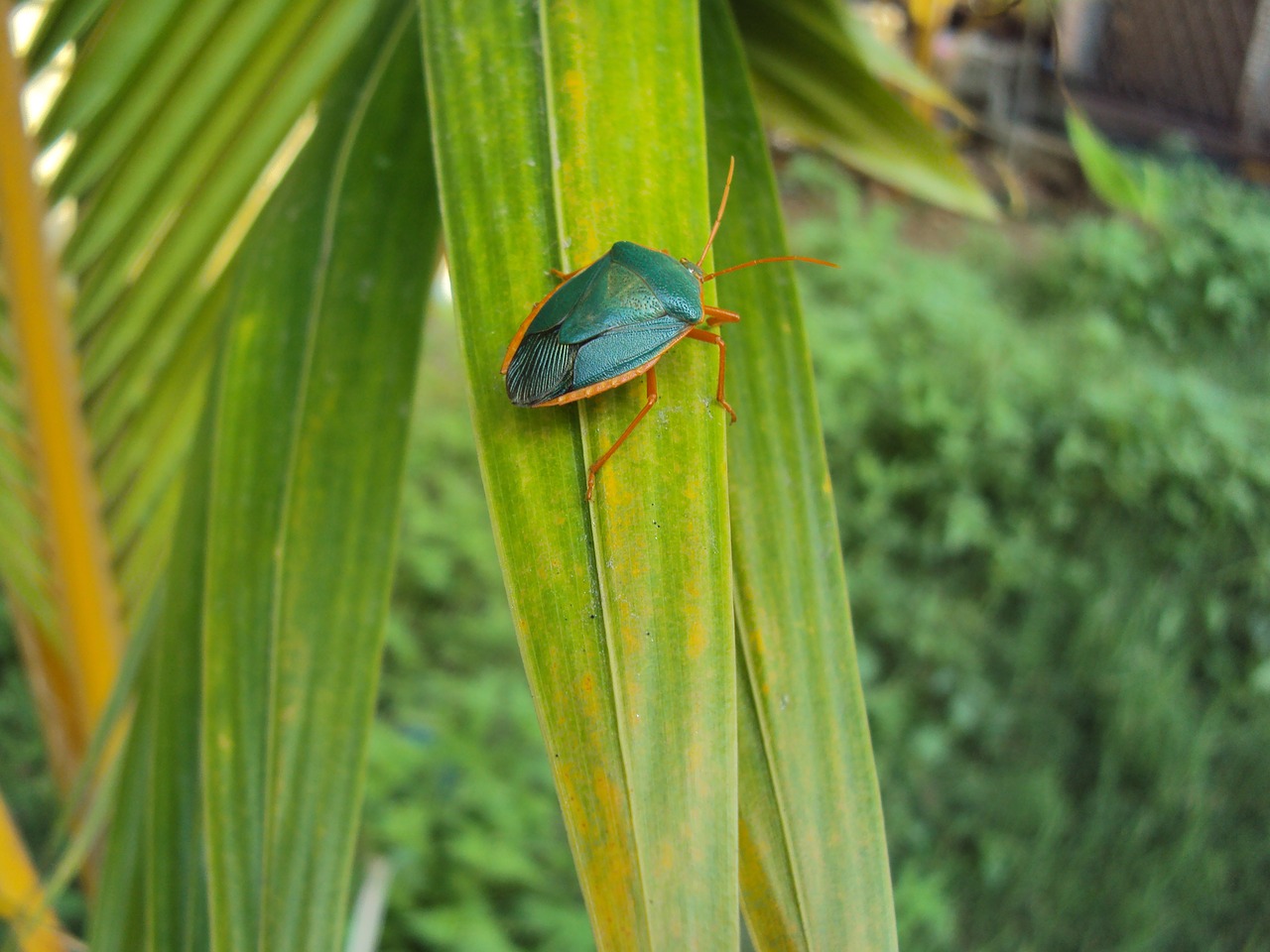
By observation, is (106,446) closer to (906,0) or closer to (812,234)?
(812,234)

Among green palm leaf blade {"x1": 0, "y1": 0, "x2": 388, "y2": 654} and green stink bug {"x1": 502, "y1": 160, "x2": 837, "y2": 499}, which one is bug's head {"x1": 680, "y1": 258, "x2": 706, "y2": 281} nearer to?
green stink bug {"x1": 502, "y1": 160, "x2": 837, "y2": 499}

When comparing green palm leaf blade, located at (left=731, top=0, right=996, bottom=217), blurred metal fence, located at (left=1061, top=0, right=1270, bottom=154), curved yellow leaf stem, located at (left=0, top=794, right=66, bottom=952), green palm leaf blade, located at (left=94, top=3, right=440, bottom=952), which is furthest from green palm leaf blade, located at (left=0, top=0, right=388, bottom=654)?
blurred metal fence, located at (left=1061, top=0, right=1270, bottom=154)

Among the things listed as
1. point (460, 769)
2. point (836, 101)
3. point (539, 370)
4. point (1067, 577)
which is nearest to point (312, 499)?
point (539, 370)

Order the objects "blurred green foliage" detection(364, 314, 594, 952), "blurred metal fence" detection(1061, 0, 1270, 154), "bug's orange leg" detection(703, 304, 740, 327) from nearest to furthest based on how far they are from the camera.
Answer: "bug's orange leg" detection(703, 304, 740, 327)
"blurred green foliage" detection(364, 314, 594, 952)
"blurred metal fence" detection(1061, 0, 1270, 154)

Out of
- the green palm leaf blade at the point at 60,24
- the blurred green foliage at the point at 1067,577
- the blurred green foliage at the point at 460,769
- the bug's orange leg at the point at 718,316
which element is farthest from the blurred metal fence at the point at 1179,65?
the green palm leaf blade at the point at 60,24

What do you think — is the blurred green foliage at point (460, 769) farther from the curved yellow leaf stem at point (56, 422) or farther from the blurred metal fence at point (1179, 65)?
the blurred metal fence at point (1179, 65)
